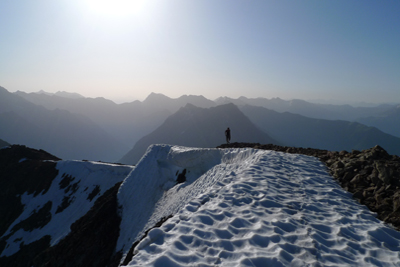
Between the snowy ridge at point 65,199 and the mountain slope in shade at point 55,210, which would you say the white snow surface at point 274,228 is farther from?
the snowy ridge at point 65,199

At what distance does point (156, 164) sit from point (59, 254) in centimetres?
1306

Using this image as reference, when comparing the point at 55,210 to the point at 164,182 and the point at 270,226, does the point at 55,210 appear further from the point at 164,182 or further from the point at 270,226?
the point at 270,226

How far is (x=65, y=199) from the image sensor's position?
37562 mm

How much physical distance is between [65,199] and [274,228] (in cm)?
4296

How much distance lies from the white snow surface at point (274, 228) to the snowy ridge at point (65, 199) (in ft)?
98.7

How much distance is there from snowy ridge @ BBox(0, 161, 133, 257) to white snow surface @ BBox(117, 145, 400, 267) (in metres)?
30.1

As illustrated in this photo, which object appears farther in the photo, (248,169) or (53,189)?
(53,189)

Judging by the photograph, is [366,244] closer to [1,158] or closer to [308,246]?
[308,246]

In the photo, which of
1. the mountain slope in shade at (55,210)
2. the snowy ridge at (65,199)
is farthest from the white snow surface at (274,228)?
the snowy ridge at (65,199)

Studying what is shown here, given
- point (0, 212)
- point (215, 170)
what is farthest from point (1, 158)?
point (215, 170)

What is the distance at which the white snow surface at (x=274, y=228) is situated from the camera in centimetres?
562

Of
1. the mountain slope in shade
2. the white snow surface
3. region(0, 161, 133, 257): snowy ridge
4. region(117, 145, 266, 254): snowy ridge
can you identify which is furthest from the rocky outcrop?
region(0, 161, 133, 257): snowy ridge

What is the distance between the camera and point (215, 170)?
1667 centimetres

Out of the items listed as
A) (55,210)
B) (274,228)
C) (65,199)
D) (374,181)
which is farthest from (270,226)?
(65,199)
